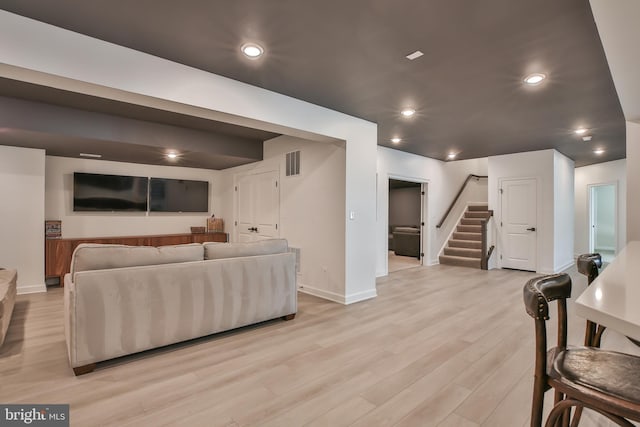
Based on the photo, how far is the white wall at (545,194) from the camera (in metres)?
6.23

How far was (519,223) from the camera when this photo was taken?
6.68 metres

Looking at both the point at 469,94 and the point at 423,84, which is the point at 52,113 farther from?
the point at 469,94

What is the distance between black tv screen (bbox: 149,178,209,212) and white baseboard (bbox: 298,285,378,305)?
356 cm

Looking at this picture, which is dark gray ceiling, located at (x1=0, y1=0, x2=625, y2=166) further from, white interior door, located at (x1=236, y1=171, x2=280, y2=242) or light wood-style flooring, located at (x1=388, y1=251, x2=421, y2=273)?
light wood-style flooring, located at (x1=388, y1=251, x2=421, y2=273)

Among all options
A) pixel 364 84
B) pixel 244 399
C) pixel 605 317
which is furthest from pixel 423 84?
pixel 244 399

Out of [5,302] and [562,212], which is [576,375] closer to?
[5,302]

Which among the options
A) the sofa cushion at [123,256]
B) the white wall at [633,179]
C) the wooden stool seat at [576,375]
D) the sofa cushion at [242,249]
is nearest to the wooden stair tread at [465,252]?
the white wall at [633,179]

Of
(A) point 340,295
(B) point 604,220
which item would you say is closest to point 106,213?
(A) point 340,295

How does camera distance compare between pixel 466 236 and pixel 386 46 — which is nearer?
pixel 386 46

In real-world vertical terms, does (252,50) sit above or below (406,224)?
above

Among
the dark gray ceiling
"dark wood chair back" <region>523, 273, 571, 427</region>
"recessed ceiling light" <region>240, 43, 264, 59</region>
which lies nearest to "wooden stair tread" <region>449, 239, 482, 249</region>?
the dark gray ceiling

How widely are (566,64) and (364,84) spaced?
5.92 ft

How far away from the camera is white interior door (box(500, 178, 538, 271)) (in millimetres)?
6477

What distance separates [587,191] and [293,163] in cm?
833
